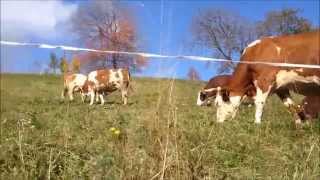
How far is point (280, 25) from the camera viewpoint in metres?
12.1

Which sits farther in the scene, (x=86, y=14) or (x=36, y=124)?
(x=36, y=124)

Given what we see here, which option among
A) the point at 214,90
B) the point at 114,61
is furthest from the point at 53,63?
the point at 214,90

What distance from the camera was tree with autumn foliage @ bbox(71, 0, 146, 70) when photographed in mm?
5301

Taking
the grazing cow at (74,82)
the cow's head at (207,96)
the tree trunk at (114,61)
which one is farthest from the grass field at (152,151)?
the cow's head at (207,96)

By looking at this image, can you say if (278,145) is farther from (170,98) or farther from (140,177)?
(140,177)

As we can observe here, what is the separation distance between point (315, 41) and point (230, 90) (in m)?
1.93

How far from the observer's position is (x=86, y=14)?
5504 millimetres

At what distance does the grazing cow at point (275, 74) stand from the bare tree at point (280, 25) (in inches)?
41.1

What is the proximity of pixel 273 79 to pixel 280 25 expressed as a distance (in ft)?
6.93

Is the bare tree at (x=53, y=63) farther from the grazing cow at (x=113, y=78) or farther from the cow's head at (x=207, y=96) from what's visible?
the cow's head at (x=207, y=96)

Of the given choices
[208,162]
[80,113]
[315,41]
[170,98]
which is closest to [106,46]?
[170,98]

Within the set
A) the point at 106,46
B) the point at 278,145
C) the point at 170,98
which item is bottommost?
the point at 278,145

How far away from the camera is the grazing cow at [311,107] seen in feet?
Result: 30.4

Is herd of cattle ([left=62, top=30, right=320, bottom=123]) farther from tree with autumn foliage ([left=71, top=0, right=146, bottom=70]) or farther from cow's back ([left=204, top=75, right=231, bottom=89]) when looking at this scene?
tree with autumn foliage ([left=71, top=0, right=146, bottom=70])
